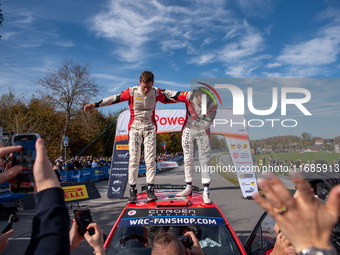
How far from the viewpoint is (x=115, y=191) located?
12203 mm

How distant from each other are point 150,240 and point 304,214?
8.15 feet

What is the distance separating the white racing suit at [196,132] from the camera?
407cm

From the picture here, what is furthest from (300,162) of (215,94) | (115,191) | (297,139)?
(115,191)

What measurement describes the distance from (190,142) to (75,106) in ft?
66.4

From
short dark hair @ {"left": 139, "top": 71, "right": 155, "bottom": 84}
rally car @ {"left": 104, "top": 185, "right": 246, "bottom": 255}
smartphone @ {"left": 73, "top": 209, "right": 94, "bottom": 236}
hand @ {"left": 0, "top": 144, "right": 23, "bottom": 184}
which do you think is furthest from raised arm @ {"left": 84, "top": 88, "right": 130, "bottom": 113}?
hand @ {"left": 0, "top": 144, "right": 23, "bottom": 184}

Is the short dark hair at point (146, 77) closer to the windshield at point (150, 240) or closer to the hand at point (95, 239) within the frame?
the windshield at point (150, 240)

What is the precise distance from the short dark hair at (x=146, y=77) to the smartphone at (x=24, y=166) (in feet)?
9.19

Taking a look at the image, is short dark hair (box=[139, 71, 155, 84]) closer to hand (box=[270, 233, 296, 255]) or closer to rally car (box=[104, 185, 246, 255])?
rally car (box=[104, 185, 246, 255])

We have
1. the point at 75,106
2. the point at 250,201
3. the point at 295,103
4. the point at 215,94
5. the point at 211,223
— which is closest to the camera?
the point at 211,223

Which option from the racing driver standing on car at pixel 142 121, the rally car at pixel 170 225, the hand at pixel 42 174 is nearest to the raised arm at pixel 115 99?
the racing driver standing on car at pixel 142 121

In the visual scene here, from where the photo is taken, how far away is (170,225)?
8.54ft

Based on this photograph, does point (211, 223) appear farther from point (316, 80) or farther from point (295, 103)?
point (316, 80)

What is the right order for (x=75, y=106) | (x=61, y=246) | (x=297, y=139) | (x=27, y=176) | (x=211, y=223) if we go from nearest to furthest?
(x=61, y=246) < (x=27, y=176) < (x=211, y=223) < (x=297, y=139) < (x=75, y=106)

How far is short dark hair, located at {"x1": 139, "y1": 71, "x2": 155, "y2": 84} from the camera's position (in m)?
3.99
